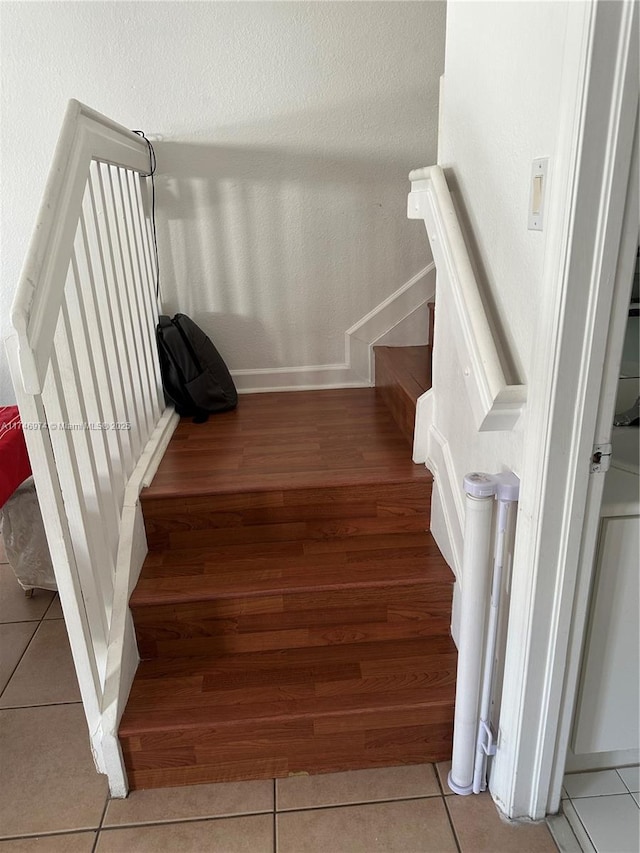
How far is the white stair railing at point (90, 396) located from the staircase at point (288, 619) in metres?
0.08

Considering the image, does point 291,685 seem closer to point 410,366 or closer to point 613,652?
point 613,652

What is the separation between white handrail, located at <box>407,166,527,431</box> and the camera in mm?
1216

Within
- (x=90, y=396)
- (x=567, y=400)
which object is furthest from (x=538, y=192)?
(x=90, y=396)

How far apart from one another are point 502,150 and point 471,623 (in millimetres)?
1016

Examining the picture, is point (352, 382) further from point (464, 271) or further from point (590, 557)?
point (590, 557)

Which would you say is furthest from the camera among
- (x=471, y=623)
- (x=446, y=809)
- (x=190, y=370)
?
(x=190, y=370)

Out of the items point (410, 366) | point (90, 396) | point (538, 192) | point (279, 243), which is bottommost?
point (410, 366)

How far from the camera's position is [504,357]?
1311 mm

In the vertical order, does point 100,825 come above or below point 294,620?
below

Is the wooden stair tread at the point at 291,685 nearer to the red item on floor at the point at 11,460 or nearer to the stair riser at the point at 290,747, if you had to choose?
the stair riser at the point at 290,747

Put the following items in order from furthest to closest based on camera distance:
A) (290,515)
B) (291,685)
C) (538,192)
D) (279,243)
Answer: (279,243)
(290,515)
(291,685)
(538,192)

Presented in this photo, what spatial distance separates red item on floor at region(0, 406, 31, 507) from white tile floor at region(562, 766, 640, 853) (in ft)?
5.86

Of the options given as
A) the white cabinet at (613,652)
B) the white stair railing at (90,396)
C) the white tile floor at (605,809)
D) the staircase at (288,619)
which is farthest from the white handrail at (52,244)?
the white tile floor at (605,809)

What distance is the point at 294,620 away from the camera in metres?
1.77
